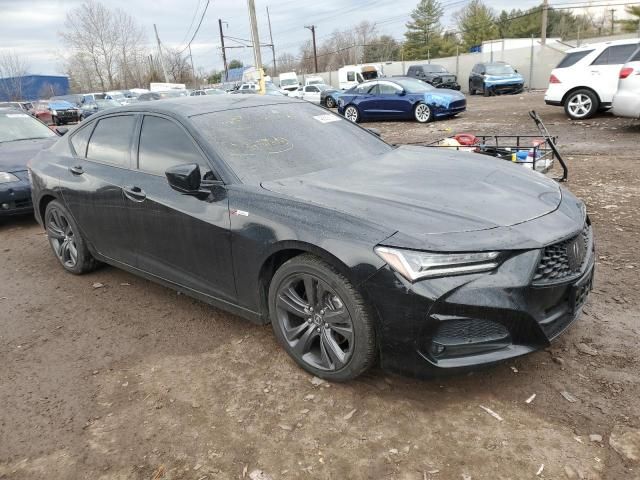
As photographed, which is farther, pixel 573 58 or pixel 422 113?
pixel 422 113

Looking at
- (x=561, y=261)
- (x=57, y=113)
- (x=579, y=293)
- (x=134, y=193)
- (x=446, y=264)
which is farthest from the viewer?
(x=57, y=113)

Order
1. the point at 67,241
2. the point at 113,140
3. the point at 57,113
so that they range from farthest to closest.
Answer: the point at 57,113 → the point at 67,241 → the point at 113,140

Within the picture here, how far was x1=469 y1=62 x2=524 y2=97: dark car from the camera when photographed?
26812 millimetres

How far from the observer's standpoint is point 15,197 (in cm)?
662

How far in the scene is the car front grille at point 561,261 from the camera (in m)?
2.47

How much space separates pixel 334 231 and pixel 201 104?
1.83 meters

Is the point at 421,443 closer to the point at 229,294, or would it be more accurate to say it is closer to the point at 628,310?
the point at 229,294

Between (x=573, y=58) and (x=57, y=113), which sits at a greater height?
(x=573, y=58)

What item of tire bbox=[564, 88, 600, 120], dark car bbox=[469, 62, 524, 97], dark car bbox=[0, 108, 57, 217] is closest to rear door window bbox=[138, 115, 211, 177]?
dark car bbox=[0, 108, 57, 217]

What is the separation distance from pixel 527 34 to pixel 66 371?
71.5m

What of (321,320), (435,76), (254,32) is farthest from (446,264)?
(435,76)

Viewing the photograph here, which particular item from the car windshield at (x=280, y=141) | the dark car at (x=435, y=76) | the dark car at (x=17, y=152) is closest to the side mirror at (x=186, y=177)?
the car windshield at (x=280, y=141)

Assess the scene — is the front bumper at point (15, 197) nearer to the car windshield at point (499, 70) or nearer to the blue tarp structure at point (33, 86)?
the car windshield at point (499, 70)

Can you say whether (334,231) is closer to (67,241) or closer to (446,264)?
(446,264)
